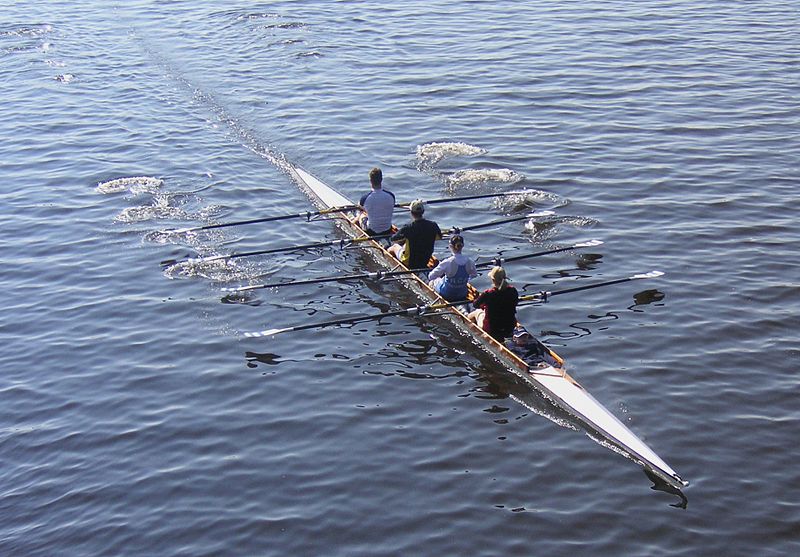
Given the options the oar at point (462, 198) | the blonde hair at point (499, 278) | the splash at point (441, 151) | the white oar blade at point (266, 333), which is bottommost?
the white oar blade at point (266, 333)

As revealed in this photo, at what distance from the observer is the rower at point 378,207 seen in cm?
2356

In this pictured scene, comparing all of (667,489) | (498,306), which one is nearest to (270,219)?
(498,306)

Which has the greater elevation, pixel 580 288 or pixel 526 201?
→ pixel 526 201

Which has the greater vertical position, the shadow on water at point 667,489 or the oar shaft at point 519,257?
the oar shaft at point 519,257

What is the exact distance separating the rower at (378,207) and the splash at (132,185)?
25.0ft

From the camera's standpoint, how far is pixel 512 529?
14.4 metres

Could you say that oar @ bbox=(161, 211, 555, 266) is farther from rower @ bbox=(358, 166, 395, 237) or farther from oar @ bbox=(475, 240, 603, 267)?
oar @ bbox=(475, 240, 603, 267)

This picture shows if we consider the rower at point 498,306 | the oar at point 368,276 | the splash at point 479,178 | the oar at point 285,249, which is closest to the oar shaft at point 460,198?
the splash at point 479,178

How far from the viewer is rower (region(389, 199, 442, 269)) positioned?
2156cm

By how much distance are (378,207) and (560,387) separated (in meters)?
8.11

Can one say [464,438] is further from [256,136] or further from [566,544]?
[256,136]

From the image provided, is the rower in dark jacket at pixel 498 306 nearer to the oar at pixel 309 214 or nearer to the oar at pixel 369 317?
the oar at pixel 369 317

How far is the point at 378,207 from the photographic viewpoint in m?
23.7

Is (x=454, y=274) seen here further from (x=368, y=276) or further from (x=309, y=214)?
(x=309, y=214)
